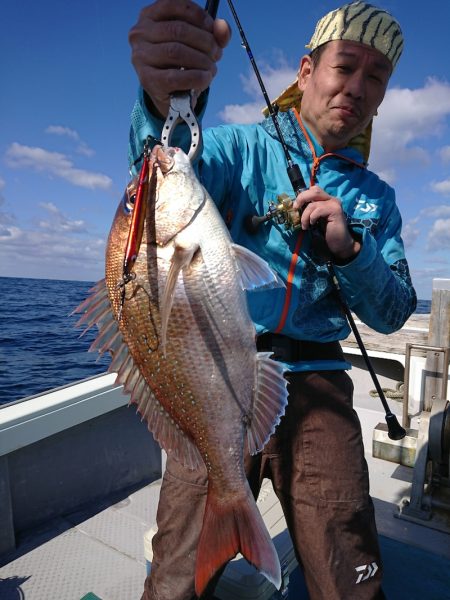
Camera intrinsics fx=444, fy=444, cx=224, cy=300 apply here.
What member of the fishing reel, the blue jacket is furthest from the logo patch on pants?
the fishing reel

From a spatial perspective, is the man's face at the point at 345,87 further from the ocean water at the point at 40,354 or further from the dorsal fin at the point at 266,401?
the ocean water at the point at 40,354

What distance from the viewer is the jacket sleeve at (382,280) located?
1.89 meters

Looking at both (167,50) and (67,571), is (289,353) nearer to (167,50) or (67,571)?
(167,50)

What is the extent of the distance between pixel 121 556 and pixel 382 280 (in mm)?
2964

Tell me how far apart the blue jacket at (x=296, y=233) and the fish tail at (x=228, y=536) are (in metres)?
0.82

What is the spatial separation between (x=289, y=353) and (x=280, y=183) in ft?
2.79

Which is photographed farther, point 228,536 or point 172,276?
point 228,536

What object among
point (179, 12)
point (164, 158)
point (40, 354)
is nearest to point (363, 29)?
point (179, 12)

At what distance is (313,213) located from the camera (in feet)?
5.73

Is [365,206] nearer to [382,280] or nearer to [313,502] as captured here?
[382,280]

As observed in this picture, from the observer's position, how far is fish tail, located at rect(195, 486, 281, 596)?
5.31 feet

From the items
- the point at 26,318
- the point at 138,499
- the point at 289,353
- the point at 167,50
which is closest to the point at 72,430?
the point at 138,499

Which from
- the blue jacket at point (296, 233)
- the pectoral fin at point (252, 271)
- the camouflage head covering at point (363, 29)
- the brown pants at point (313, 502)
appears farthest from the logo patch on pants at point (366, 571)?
the camouflage head covering at point (363, 29)

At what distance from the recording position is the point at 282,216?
6.66 ft
